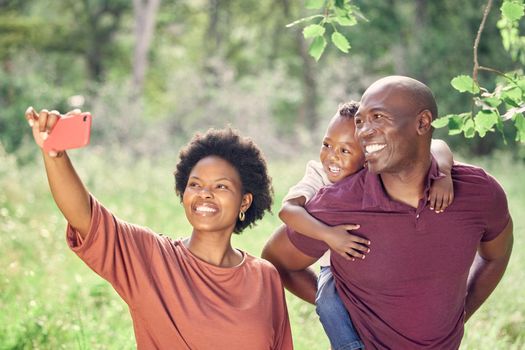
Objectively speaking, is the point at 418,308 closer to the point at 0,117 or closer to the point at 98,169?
the point at 98,169

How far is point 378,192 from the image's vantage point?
3.45 meters

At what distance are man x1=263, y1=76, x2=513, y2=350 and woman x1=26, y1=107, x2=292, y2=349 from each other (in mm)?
357

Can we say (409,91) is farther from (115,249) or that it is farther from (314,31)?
(115,249)

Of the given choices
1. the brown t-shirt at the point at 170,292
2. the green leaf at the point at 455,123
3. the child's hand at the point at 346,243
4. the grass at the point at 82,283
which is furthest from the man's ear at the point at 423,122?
the grass at the point at 82,283

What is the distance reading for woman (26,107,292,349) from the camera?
3.15 metres

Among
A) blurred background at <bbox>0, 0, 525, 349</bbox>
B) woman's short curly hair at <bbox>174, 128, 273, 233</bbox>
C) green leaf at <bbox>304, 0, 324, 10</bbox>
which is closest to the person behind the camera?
woman's short curly hair at <bbox>174, 128, 273, 233</bbox>

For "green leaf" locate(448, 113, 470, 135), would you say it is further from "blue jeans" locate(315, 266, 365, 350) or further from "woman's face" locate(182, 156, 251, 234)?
"woman's face" locate(182, 156, 251, 234)

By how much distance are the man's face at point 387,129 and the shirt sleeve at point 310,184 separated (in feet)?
1.62

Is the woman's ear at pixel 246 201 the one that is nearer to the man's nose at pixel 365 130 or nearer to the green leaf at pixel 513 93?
the man's nose at pixel 365 130

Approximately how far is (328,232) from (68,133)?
1.14m

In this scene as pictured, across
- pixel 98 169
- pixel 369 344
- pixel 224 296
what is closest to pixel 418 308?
pixel 369 344

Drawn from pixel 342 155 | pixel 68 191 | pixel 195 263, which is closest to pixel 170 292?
pixel 195 263

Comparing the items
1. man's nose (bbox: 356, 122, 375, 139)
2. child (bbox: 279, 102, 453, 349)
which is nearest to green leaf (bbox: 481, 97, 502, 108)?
child (bbox: 279, 102, 453, 349)

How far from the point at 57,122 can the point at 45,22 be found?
1029 inches
